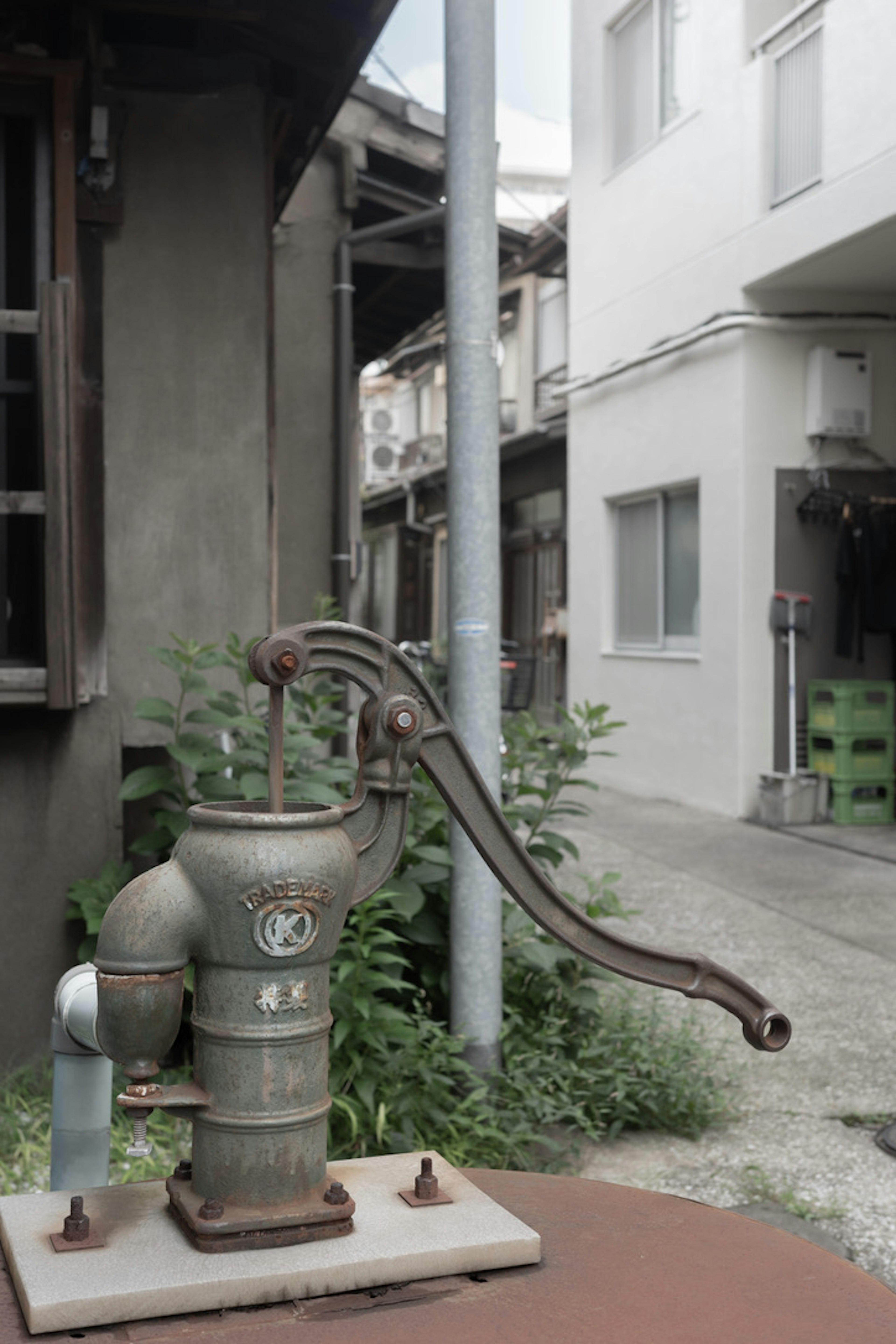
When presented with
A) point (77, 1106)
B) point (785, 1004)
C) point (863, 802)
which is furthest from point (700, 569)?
point (77, 1106)

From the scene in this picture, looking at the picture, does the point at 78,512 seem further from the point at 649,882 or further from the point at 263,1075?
the point at 649,882

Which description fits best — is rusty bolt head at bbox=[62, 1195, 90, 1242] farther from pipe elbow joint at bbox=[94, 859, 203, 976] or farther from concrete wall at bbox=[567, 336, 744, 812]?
concrete wall at bbox=[567, 336, 744, 812]

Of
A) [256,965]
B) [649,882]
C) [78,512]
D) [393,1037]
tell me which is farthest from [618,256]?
[256,965]

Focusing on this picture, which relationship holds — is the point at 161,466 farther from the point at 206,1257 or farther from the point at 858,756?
the point at 858,756

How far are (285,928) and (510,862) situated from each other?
10.3 inches

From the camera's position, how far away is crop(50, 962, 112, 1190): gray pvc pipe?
174 cm

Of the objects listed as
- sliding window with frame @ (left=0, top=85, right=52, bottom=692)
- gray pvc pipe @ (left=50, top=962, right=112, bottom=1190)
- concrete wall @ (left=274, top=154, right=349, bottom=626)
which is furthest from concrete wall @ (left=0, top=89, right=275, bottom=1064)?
concrete wall @ (left=274, top=154, right=349, bottom=626)

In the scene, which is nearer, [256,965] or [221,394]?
[256,965]

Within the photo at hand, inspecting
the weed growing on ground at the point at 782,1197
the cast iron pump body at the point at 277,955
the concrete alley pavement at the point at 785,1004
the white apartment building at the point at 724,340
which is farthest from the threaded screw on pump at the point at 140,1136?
the white apartment building at the point at 724,340

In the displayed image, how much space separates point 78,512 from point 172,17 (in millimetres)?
1683

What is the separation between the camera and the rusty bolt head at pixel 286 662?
4.37 ft

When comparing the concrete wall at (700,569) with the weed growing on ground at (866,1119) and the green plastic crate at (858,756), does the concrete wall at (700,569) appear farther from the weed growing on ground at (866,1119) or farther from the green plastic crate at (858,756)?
the weed growing on ground at (866,1119)

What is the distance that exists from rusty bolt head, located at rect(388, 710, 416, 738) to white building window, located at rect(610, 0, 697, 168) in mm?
11267

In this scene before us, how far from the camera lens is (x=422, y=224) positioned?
7.98 metres
